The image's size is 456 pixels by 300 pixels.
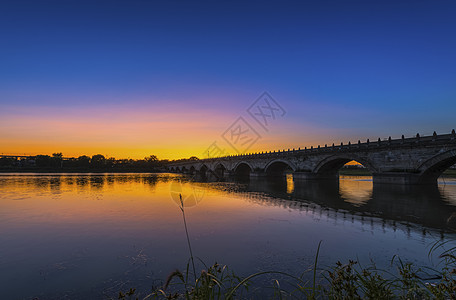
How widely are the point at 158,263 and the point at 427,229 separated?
11059 millimetres

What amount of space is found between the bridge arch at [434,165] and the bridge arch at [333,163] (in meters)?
6.76

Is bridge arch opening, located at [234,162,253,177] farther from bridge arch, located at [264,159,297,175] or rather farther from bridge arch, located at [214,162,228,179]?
bridge arch, located at [264,159,297,175]

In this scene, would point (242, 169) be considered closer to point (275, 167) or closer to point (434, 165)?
point (275, 167)

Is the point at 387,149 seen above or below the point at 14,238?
above

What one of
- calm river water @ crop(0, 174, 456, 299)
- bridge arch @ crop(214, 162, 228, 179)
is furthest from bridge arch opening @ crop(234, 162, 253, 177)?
calm river water @ crop(0, 174, 456, 299)

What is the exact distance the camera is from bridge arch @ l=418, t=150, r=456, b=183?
28.2 metres

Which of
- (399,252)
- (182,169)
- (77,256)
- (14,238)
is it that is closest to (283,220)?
(399,252)

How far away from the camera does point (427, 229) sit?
10.7 meters

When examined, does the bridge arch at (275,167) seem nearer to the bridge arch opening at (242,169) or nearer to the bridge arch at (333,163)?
the bridge arch opening at (242,169)

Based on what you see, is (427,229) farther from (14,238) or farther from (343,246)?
(14,238)

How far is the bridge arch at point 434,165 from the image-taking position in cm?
2816

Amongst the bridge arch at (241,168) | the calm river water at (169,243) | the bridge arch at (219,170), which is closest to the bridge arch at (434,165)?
the calm river water at (169,243)

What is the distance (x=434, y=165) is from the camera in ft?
98.3

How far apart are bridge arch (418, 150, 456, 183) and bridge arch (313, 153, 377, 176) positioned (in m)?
6.76
